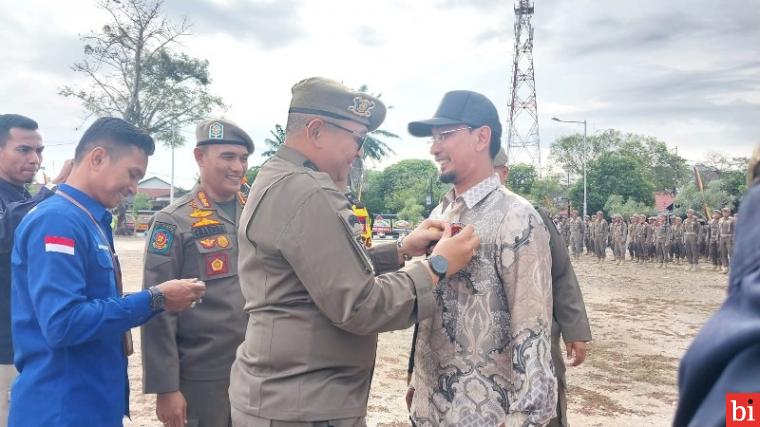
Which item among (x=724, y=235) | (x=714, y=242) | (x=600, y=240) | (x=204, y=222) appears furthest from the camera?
(x=600, y=240)

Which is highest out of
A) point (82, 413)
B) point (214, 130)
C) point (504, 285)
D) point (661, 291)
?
point (214, 130)

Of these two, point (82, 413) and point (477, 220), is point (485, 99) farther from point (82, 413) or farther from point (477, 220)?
point (82, 413)

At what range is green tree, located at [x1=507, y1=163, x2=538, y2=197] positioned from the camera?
47500 mm

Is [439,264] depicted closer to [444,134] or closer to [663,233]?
[444,134]

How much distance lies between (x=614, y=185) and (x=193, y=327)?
44.2 meters

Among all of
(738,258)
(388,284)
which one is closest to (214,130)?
(388,284)

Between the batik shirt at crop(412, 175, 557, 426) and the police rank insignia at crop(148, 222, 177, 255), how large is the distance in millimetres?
1523

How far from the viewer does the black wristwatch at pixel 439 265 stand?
2051 mm

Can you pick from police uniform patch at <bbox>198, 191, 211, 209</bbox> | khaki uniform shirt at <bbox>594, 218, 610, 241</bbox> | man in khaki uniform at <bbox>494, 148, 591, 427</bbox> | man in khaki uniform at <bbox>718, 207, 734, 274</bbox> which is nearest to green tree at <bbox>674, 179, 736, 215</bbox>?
khaki uniform shirt at <bbox>594, 218, 610, 241</bbox>

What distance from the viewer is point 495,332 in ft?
7.45

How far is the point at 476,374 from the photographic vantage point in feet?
7.41

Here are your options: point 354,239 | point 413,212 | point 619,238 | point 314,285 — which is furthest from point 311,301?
point 413,212

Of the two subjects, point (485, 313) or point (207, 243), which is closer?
point (485, 313)

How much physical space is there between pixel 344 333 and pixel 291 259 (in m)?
0.35
